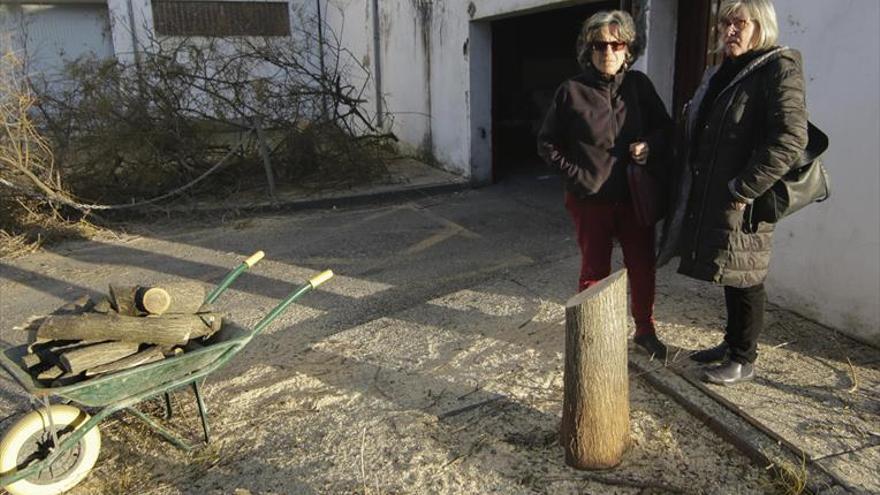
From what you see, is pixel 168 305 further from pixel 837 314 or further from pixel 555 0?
pixel 555 0

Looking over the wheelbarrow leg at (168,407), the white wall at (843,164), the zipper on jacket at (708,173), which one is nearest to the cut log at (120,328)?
the wheelbarrow leg at (168,407)

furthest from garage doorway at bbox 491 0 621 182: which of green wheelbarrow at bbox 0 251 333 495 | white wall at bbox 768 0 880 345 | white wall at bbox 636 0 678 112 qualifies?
green wheelbarrow at bbox 0 251 333 495

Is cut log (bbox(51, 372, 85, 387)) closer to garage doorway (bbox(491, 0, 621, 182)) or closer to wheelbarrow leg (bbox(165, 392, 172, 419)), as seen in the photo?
wheelbarrow leg (bbox(165, 392, 172, 419))

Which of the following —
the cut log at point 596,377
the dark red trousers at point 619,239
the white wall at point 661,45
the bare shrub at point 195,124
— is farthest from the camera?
the bare shrub at point 195,124

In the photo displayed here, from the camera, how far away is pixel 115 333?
8.53ft

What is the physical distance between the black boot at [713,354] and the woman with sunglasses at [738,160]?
9 centimetres

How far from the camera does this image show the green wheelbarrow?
2443 millimetres

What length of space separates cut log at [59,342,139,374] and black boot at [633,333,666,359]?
2503 mm

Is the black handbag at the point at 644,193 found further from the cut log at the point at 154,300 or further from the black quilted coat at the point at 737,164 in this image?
the cut log at the point at 154,300

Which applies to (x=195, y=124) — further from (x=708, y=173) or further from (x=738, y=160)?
(x=738, y=160)

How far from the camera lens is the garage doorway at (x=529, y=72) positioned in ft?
33.8

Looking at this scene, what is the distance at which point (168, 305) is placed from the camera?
2783 mm

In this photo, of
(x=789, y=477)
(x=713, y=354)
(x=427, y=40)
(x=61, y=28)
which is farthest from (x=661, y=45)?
(x=61, y=28)

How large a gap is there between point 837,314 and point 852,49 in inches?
57.1
